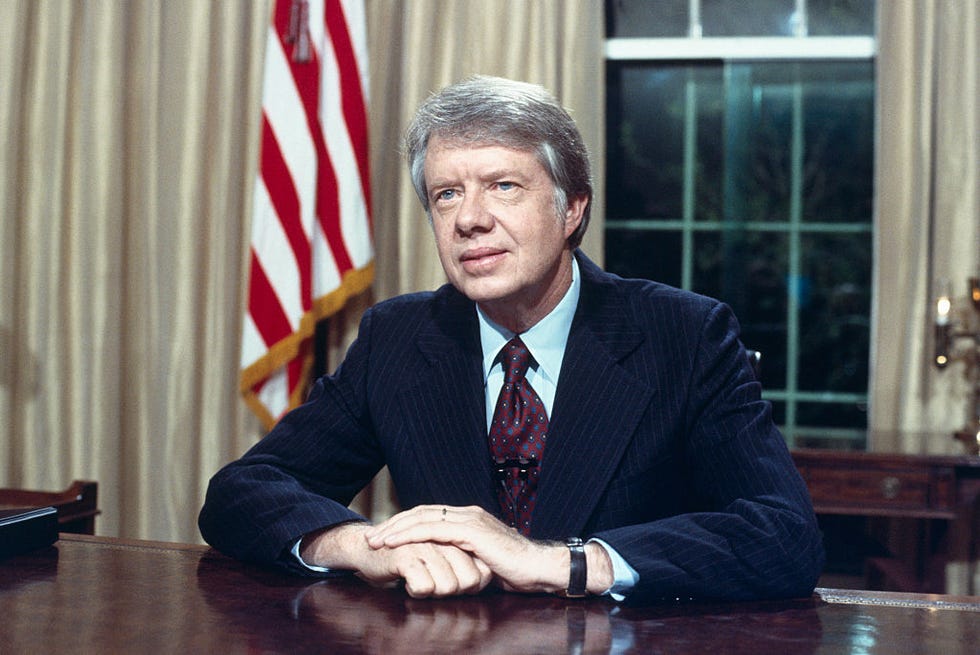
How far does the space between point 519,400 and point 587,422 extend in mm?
155

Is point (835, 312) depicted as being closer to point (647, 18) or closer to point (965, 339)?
point (965, 339)

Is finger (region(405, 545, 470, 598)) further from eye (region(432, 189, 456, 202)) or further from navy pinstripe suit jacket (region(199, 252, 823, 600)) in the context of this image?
eye (region(432, 189, 456, 202))

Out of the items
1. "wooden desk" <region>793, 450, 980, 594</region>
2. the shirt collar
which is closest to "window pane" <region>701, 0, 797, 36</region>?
"wooden desk" <region>793, 450, 980, 594</region>

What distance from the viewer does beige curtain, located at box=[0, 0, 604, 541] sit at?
4.21 m

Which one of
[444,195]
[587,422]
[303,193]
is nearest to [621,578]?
[587,422]

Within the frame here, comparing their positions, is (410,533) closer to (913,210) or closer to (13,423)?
(913,210)

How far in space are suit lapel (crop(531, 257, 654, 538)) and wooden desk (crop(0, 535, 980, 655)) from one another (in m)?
0.37

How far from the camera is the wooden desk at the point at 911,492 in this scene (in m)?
3.23

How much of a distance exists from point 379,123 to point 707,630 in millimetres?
3155

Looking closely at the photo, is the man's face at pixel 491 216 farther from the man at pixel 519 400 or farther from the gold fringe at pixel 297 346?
the gold fringe at pixel 297 346

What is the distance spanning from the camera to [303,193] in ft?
12.7

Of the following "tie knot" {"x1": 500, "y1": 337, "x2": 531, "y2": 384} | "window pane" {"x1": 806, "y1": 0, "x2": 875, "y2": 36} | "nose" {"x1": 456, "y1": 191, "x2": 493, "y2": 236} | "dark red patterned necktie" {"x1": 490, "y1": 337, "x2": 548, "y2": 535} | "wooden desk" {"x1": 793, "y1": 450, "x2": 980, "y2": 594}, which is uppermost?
"window pane" {"x1": 806, "y1": 0, "x2": 875, "y2": 36}

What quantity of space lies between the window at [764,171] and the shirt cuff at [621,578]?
3.03 m

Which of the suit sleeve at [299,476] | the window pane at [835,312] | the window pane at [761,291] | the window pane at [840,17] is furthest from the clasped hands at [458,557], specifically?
the window pane at [840,17]
